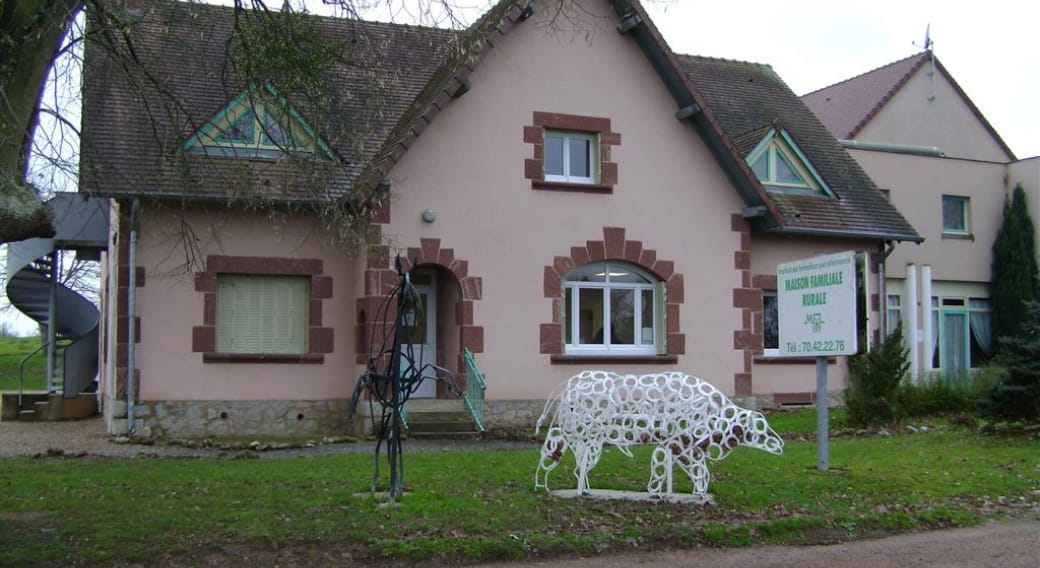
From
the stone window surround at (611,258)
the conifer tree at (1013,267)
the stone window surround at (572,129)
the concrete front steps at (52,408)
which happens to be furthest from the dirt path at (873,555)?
the conifer tree at (1013,267)

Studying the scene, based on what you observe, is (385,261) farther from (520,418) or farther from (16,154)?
(16,154)

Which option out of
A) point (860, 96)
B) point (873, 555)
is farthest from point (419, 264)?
point (860, 96)

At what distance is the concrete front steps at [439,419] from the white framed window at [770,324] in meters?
7.06

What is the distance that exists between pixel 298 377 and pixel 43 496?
7719 mm

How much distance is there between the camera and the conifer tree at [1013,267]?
26641mm

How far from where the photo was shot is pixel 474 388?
17.0 metres

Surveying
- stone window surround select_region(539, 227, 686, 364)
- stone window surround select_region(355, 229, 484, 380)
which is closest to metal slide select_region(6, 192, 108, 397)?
stone window surround select_region(355, 229, 484, 380)

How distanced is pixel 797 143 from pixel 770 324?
3.79 meters

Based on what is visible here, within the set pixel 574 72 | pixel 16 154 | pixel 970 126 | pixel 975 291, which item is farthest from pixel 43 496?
pixel 970 126

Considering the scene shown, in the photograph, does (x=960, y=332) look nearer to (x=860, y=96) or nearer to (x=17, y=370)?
(x=860, y=96)

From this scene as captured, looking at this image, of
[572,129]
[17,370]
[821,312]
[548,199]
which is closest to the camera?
[821,312]

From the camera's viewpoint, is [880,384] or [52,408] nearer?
[880,384]

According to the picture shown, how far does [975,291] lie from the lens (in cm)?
2748

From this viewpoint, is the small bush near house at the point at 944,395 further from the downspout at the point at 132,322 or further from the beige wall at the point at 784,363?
the downspout at the point at 132,322
